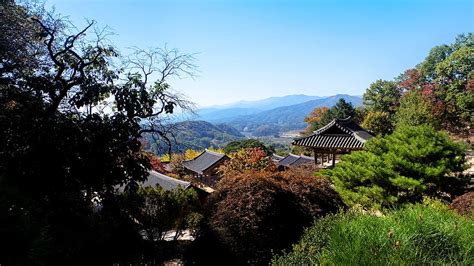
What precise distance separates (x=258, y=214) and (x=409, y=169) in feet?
15.8

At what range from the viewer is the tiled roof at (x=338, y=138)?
14.1 meters

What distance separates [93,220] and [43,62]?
307 cm

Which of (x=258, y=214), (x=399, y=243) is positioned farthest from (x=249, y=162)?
(x=399, y=243)

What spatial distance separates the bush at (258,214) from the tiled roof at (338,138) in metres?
7.04

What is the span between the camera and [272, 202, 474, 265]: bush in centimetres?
332

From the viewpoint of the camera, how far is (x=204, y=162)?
25.6 metres

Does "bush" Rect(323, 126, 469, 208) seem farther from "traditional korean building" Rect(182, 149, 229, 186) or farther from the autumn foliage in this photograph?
"traditional korean building" Rect(182, 149, 229, 186)

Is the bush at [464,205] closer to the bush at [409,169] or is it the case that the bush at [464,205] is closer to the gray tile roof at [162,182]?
the bush at [409,169]

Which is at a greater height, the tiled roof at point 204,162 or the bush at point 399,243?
the bush at point 399,243

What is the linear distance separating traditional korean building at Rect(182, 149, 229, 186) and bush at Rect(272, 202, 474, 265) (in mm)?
19204

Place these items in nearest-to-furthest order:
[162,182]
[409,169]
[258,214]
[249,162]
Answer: [258,214]
[409,169]
[162,182]
[249,162]

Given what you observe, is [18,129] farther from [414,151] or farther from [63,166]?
[414,151]

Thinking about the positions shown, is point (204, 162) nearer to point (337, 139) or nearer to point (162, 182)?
point (162, 182)

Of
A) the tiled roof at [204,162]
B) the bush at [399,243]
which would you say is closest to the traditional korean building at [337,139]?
the bush at [399,243]
